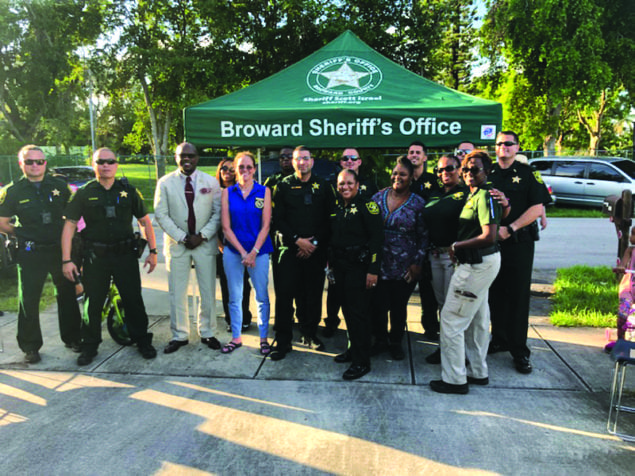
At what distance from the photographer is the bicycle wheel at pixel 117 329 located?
4.62 metres

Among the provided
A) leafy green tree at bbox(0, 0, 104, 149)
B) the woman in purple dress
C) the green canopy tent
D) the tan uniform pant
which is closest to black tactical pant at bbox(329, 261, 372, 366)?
the woman in purple dress

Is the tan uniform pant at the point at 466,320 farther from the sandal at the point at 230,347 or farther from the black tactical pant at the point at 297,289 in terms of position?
the sandal at the point at 230,347

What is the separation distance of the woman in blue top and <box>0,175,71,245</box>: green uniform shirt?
1541 millimetres

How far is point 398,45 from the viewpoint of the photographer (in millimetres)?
16938

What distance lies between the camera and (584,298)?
19.4 feet

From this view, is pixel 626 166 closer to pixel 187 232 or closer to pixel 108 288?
pixel 187 232

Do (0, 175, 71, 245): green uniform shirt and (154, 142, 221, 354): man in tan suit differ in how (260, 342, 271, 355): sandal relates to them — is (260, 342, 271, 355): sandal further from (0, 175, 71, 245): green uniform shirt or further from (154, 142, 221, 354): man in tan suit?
(0, 175, 71, 245): green uniform shirt

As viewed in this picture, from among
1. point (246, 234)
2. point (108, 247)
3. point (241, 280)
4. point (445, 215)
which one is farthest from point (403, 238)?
point (108, 247)

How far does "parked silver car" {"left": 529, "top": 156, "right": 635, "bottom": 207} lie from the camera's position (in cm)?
1436

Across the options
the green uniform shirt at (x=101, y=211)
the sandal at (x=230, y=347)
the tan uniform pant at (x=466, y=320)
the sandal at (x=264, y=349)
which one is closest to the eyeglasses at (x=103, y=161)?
the green uniform shirt at (x=101, y=211)

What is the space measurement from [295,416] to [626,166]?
15506 mm

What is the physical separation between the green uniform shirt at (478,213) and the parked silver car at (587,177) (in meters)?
13.1

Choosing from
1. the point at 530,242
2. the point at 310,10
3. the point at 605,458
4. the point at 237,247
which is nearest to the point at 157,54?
the point at 310,10

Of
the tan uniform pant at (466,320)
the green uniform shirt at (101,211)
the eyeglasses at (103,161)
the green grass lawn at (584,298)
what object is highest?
the eyeglasses at (103,161)
